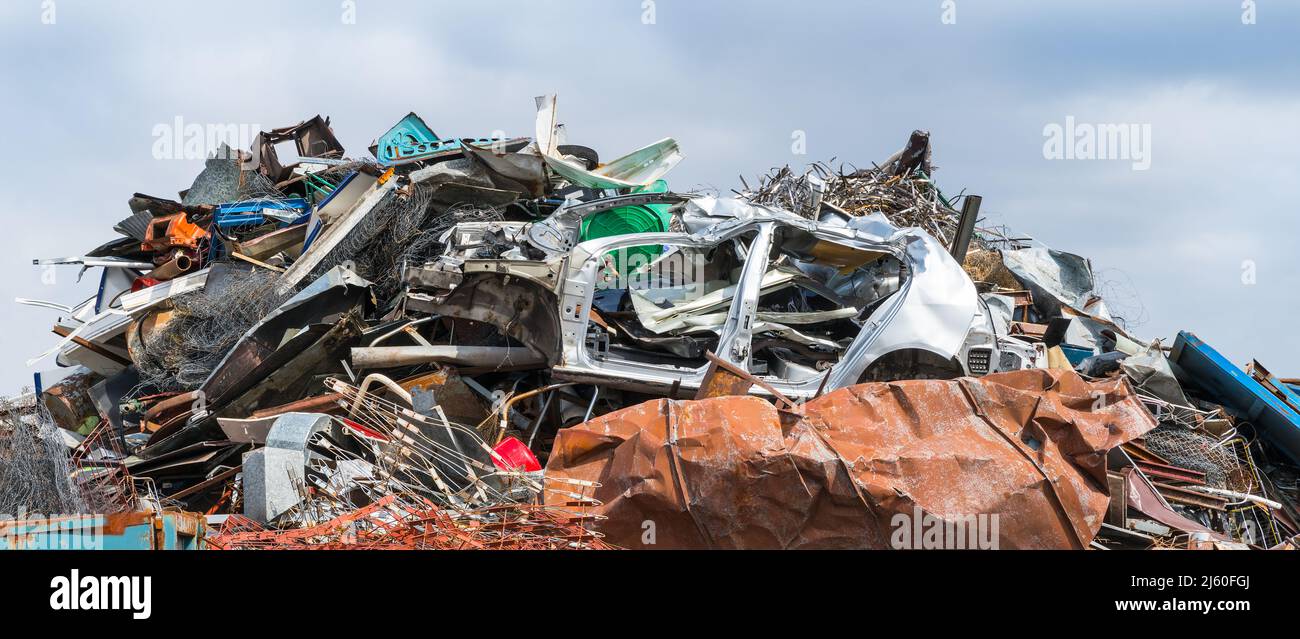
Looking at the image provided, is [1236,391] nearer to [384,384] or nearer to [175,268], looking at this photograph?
[384,384]

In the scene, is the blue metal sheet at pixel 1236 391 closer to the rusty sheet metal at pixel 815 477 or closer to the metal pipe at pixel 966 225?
the metal pipe at pixel 966 225

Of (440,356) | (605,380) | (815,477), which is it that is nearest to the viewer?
(815,477)

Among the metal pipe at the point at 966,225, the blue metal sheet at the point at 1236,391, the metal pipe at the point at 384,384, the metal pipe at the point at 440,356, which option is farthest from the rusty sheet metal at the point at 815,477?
the metal pipe at the point at 966,225

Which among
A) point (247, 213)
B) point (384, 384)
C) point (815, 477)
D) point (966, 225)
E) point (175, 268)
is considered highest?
point (247, 213)

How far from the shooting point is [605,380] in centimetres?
→ 663

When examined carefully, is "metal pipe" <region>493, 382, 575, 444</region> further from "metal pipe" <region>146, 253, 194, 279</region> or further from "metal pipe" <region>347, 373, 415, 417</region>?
"metal pipe" <region>146, 253, 194, 279</region>

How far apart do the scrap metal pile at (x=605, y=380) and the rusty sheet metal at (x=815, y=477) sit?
0.02 m

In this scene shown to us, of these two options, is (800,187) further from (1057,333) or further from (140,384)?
(140,384)

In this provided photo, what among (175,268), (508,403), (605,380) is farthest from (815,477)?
(175,268)

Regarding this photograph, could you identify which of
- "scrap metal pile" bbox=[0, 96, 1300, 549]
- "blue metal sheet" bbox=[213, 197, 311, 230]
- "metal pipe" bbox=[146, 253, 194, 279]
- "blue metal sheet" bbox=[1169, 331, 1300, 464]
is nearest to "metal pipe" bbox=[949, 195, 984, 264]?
"scrap metal pile" bbox=[0, 96, 1300, 549]

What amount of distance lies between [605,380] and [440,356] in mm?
1514

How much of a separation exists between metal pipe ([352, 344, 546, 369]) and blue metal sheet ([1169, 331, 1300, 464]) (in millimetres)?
5563
